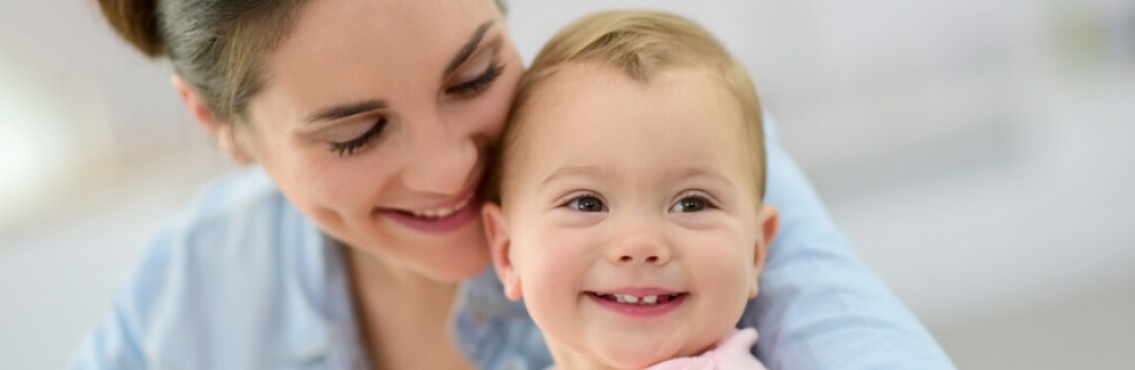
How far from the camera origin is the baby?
1.05 meters

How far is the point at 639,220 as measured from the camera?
3.47ft

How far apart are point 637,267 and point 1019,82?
1427mm

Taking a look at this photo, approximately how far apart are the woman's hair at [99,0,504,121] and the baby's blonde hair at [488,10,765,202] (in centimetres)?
9

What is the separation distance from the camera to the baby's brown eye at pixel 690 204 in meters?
1.08

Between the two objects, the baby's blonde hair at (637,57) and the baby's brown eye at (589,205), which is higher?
the baby's blonde hair at (637,57)

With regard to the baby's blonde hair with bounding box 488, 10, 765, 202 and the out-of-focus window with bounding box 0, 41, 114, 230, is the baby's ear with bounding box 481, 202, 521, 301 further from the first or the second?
the out-of-focus window with bounding box 0, 41, 114, 230

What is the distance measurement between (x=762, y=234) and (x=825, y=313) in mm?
111

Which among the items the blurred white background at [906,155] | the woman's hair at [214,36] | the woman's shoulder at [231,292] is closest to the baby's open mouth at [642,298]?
the woman's hair at [214,36]

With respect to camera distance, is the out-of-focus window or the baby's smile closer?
the baby's smile

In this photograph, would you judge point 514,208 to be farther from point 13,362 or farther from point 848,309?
point 13,362

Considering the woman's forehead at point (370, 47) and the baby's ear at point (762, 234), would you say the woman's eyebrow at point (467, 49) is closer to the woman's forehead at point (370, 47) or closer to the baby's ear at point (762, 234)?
the woman's forehead at point (370, 47)

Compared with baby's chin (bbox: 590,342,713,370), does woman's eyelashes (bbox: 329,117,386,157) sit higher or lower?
higher

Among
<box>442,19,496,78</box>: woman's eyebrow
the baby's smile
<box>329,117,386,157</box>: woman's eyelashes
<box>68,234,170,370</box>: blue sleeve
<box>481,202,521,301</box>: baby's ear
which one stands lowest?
<box>68,234,170,370</box>: blue sleeve

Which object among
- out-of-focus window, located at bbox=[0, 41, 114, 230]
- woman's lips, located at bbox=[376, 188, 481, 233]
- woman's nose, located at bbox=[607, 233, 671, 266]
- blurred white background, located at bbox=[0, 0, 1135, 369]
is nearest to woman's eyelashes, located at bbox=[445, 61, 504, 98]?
woman's lips, located at bbox=[376, 188, 481, 233]
